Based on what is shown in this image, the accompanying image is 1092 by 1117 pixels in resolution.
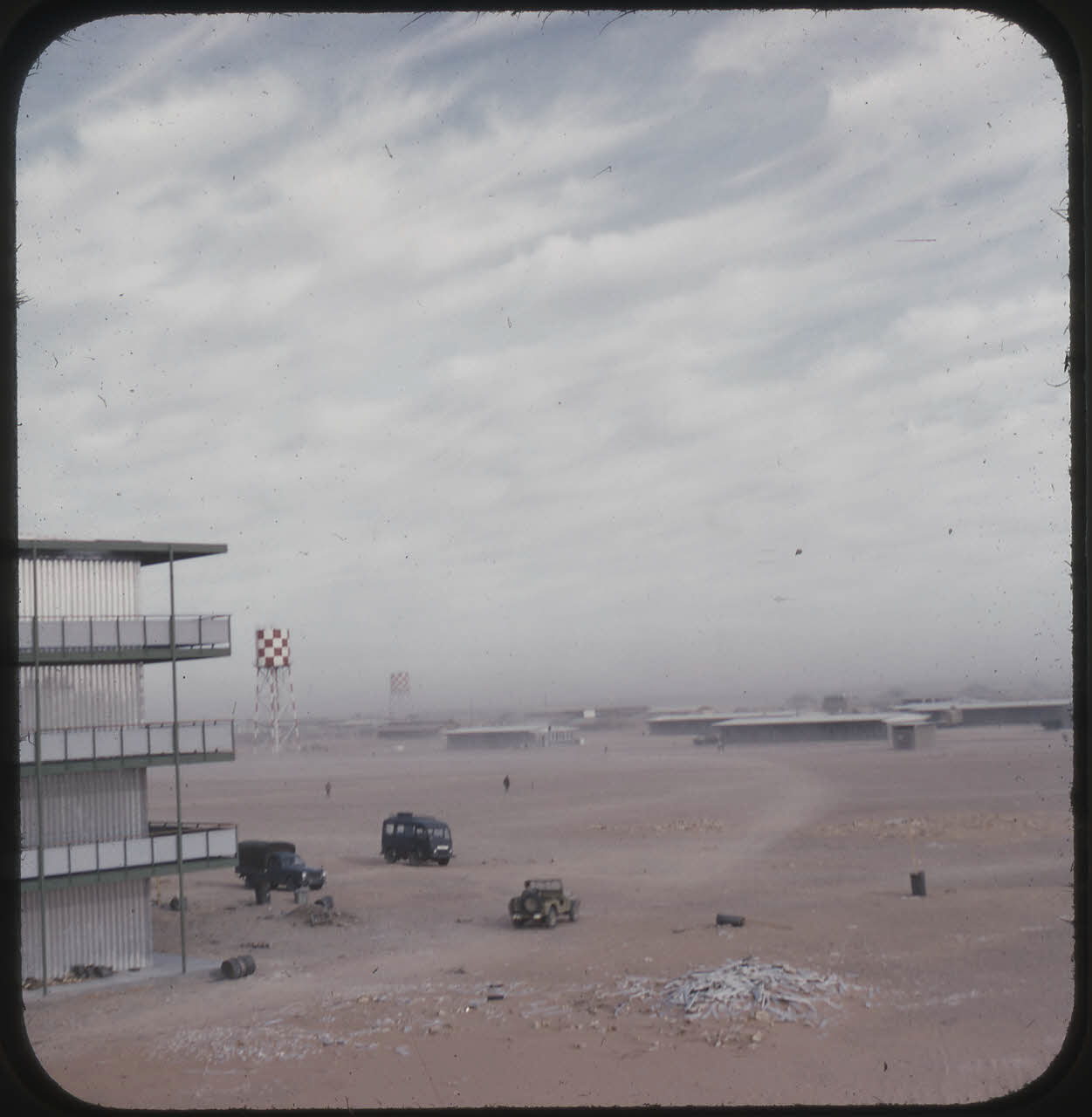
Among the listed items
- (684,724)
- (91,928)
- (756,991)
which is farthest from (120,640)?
(684,724)

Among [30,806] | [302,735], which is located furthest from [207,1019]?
[302,735]

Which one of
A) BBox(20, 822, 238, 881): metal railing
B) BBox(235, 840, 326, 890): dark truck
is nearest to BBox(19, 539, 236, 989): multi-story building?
BBox(20, 822, 238, 881): metal railing

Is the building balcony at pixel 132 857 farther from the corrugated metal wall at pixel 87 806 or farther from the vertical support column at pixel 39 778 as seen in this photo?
the corrugated metal wall at pixel 87 806

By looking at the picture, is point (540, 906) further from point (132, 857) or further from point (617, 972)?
point (132, 857)

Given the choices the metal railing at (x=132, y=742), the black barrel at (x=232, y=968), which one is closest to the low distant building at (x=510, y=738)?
the black barrel at (x=232, y=968)

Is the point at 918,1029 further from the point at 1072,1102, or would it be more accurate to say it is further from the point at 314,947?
the point at 1072,1102

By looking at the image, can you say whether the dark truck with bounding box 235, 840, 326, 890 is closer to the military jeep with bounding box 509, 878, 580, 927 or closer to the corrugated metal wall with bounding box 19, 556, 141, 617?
the military jeep with bounding box 509, 878, 580, 927
